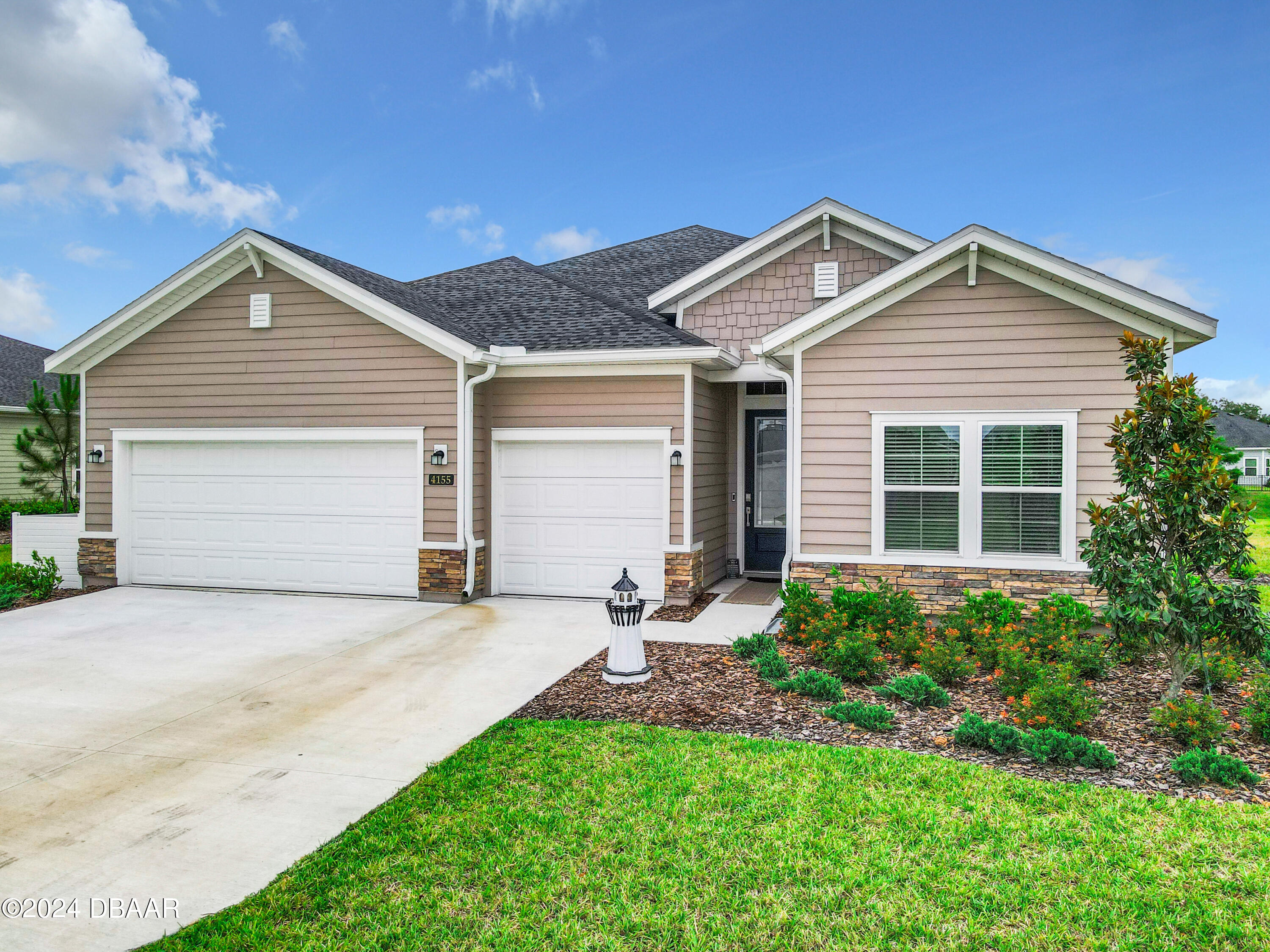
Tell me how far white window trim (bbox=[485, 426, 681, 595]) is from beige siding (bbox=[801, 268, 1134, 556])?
1735 millimetres

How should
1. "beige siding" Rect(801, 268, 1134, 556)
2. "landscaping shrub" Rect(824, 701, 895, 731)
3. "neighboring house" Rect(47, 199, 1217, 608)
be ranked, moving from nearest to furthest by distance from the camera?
"landscaping shrub" Rect(824, 701, 895, 731), "beige siding" Rect(801, 268, 1134, 556), "neighboring house" Rect(47, 199, 1217, 608)

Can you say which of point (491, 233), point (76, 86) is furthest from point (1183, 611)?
point (491, 233)

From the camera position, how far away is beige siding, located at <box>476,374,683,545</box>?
970 centimetres

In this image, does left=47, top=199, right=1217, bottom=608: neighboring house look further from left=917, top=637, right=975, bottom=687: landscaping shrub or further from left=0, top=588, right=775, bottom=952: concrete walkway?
left=917, top=637, right=975, bottom=687: landscaping shrub

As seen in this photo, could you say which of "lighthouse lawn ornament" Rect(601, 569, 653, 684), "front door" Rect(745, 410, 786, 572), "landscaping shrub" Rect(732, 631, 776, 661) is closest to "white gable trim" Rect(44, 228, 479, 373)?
"lighthouse lawn ornament" Rect(601, 569, 653, 684)

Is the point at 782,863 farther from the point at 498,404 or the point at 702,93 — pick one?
the point at 702,93

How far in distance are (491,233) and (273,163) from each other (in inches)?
509

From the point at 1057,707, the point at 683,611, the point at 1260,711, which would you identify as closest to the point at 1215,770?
the point at 1057,707

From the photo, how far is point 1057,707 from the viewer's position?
5117 mm

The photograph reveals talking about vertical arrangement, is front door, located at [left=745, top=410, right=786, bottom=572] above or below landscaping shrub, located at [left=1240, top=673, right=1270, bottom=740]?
above

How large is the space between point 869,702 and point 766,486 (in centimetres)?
585

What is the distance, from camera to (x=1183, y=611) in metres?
5.39

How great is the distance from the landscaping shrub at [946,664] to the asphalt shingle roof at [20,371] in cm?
2075

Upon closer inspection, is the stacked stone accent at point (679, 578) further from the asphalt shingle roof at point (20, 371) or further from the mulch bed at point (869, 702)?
the asphalt shingle roof at point (20, 371)
